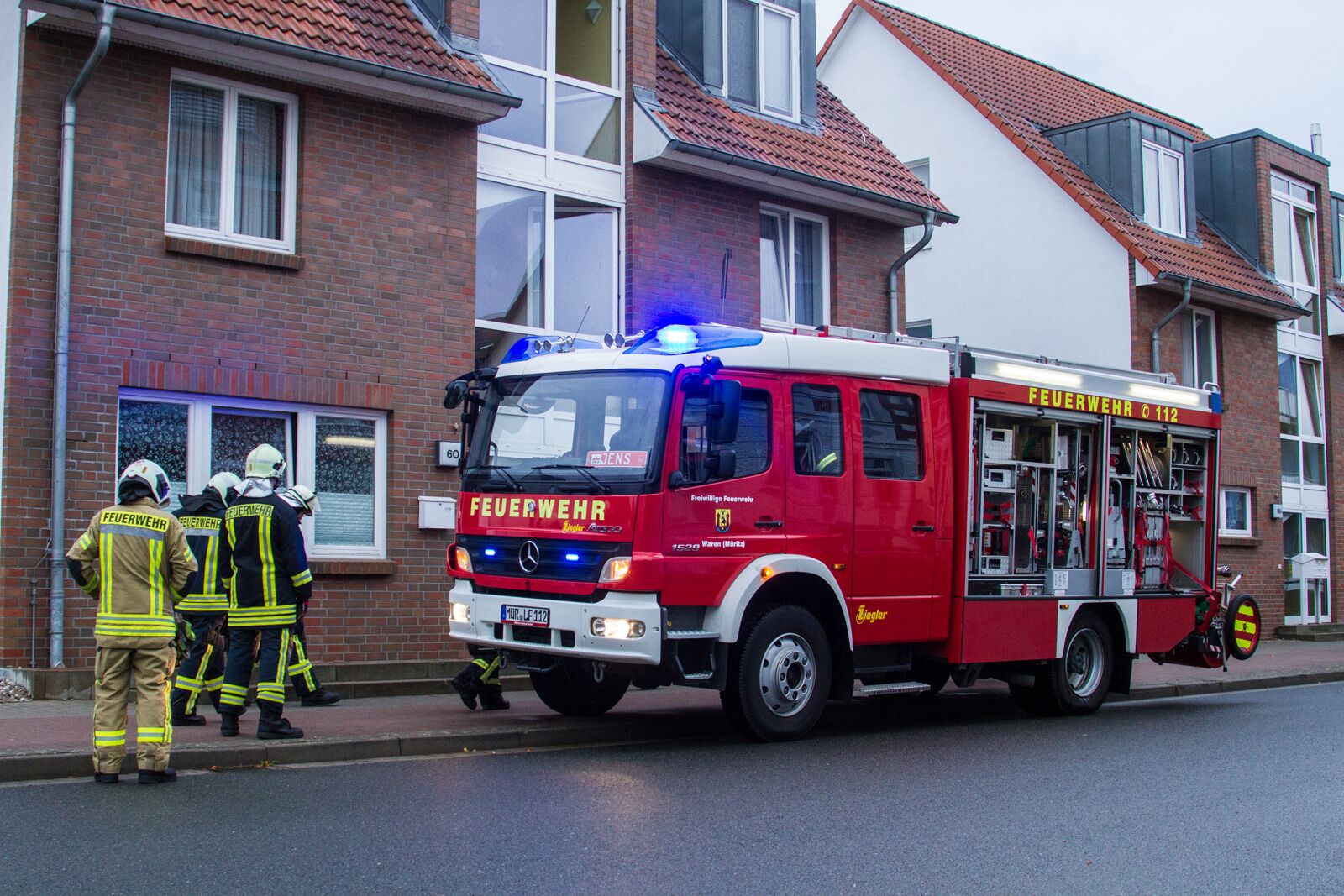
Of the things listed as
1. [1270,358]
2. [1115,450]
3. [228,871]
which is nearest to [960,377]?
[1115,450]

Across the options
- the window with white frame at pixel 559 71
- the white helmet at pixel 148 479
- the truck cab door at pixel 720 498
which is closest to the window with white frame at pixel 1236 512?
the window with white frame at pixel 559 71

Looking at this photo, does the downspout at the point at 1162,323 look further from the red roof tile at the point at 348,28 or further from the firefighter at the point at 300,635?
the firefighter at the point at 300,635

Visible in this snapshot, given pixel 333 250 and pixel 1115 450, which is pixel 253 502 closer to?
pixel 333 250

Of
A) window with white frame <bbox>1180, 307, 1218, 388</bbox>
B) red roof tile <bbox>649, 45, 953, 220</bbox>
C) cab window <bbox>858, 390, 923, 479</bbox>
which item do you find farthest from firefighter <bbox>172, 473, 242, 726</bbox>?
window with white frame <bbox>1180, 307, 1218, 388</bbox>

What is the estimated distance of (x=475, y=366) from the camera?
1371 cm

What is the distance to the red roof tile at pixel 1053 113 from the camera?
21891mm

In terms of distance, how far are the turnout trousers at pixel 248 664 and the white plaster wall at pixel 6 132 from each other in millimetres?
3179

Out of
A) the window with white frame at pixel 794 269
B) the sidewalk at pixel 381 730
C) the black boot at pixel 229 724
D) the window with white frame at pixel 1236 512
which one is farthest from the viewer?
the window with white frame at pixel 1236 512

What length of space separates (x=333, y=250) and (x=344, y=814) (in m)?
6.86

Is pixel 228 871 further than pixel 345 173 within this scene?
No

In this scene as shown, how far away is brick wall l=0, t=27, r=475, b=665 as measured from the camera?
35.4 feet

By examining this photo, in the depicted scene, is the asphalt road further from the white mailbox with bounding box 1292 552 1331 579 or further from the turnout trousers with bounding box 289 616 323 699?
the white mailbox with bounding box 1292 552 1331 579

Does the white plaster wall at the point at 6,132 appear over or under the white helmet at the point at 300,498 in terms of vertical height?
over

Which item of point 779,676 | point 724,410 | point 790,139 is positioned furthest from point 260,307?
point 790,139
